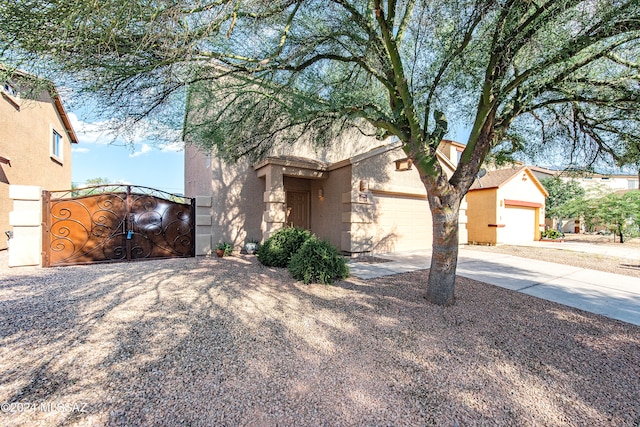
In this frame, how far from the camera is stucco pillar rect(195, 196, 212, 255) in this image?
352 inches

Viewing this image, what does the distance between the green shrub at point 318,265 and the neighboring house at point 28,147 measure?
700cm

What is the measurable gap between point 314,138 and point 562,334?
5641mm

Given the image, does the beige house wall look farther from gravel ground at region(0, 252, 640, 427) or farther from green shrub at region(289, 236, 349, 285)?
green shrub at region(289, 236, 349, 285)

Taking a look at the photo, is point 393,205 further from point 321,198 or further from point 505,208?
point 505,208

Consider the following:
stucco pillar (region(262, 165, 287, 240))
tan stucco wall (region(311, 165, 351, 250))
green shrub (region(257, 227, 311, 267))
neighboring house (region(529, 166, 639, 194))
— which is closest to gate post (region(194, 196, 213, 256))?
stucco pillar (region(262, 165, 287, 240))

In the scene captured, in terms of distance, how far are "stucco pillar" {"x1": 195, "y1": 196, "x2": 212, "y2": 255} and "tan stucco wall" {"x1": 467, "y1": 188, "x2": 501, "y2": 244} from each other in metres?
12.1

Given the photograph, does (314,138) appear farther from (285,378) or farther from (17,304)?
(17,304)

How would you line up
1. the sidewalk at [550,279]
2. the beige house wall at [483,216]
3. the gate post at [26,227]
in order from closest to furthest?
the sidewalk at [550,279]
the gate post at [26,227]
the beige house wall at [483,216]

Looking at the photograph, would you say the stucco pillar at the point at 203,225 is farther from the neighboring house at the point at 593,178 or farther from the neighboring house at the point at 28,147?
the neighboring house at the point at 593,178

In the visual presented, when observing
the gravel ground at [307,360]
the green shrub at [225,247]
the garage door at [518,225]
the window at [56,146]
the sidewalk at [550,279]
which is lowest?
the gravel ground at [307,360]

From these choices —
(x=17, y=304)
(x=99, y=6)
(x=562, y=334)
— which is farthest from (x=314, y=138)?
(x=17, y=304)

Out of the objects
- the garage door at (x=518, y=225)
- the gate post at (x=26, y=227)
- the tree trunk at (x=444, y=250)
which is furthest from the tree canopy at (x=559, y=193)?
the gate post at (x=26, y=227)

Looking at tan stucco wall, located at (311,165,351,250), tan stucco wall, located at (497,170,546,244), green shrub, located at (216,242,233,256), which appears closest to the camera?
green shrub, located at (216,242,233,256)

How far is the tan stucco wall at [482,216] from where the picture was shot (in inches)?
501
